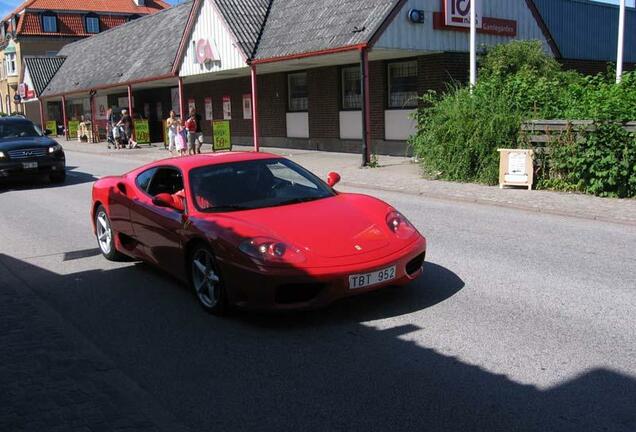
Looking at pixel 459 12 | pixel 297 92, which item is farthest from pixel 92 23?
pixel 459 12

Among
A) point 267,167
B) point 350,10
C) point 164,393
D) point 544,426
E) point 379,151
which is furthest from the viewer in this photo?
point 379,151

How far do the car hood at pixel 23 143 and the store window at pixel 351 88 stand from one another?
10.5 m

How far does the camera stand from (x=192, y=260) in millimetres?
5977

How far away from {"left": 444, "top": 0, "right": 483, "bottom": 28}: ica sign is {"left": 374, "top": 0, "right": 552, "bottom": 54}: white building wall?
0.85ft

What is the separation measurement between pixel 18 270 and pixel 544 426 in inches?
246

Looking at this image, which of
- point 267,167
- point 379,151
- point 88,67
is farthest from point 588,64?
point 88,67

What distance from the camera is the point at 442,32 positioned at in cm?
2009

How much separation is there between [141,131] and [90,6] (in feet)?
148

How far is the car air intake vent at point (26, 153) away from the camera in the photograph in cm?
1627

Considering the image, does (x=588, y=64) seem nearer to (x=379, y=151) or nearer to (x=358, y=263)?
(x=379, y=151)

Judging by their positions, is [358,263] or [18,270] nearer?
[358,263]

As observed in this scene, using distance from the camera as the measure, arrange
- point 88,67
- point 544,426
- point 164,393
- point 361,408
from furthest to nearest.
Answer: point 88,67, point 164,393, point 361,408, point 544,426

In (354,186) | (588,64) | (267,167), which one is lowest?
(354,186)

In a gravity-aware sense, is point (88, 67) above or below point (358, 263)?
above
